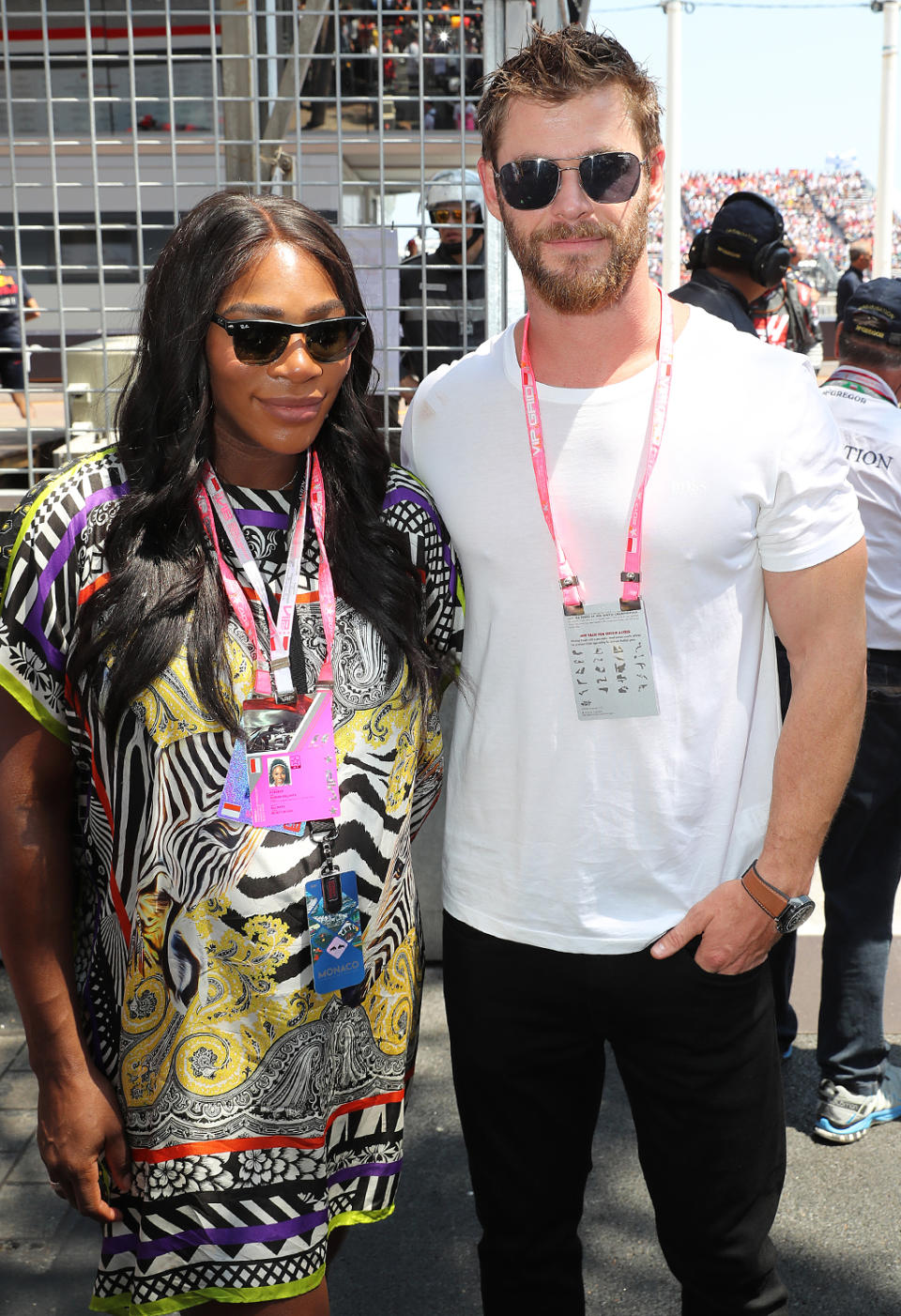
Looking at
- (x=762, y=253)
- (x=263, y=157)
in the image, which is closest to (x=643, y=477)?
(x=263, y=157)

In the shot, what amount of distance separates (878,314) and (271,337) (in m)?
2.28

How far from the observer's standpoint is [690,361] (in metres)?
1.97

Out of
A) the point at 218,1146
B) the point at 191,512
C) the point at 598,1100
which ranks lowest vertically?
the point at 598,1100

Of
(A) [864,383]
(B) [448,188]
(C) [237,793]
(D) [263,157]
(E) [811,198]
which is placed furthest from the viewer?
(E) [811,198]

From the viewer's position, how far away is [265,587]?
1.86m

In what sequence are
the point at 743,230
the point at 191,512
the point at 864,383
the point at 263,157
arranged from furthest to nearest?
the point at 743,230, the point at 263,157, the point at 864,383, the point at 191,512

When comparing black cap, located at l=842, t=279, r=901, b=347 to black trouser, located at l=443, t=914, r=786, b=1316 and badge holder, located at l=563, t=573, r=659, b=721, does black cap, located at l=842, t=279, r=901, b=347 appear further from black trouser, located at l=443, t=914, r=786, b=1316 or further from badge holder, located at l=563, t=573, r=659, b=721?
black trouser, located at l=443, t=914, r=786, b=1316

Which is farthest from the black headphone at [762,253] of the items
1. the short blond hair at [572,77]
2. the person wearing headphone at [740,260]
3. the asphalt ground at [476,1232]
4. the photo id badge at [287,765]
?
the photo id badge at [287,765]

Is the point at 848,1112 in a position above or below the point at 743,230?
below

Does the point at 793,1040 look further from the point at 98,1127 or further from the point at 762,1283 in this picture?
the point at 98,1127

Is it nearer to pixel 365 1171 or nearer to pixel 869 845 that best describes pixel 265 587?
pixel 365 1171

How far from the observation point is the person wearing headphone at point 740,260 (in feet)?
14.1

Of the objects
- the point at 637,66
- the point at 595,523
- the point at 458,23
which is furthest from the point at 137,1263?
the point at 458,23

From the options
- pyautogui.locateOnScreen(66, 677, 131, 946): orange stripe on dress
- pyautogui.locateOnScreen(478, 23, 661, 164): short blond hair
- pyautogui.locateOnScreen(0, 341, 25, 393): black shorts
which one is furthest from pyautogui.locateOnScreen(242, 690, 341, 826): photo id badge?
pyautogui.locateOnScreen(0, 341, 25, 393): black shorts
